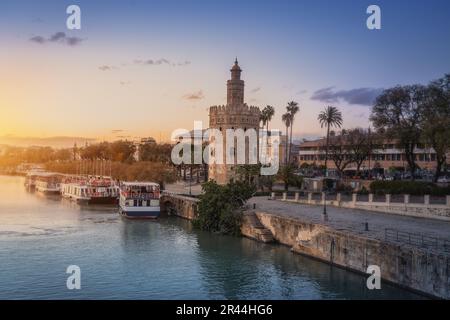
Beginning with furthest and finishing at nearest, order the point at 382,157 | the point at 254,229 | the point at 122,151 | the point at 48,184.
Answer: the point at 122,151, the point at 48,184, the point at 382,157, the point at 254,229

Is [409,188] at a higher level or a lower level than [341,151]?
lower

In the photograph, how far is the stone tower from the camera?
8919cm

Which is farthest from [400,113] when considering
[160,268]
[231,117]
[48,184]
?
[48,184]

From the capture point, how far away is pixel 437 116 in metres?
51.1

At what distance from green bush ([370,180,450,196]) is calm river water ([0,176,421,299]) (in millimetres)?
16960

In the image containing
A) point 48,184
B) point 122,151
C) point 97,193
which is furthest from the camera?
point 122,151

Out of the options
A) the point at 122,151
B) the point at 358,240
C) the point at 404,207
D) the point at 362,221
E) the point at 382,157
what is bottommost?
the point at 358,240

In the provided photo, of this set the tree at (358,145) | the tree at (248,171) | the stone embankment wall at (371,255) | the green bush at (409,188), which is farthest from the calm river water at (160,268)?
the tree at (358,145)

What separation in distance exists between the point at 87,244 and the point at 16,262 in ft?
28.7

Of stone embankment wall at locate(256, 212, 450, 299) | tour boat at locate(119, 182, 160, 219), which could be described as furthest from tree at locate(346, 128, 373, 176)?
stone embankment wall at locate(256, 212, 450, 299)

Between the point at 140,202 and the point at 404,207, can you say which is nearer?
the point at 404,207

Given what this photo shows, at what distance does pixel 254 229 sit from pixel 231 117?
42133 millimetres

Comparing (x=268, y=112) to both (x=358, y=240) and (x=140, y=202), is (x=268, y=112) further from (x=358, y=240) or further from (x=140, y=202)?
(x=358, y=240)
